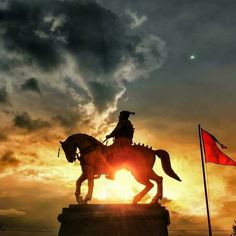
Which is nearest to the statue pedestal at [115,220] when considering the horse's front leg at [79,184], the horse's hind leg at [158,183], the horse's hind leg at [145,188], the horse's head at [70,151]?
the horse's hind leg at [158,183]

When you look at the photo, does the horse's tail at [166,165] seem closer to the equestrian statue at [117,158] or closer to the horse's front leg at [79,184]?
the equestrian statue at [117,158]

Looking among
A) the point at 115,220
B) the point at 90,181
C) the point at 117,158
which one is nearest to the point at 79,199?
the point at 90,181

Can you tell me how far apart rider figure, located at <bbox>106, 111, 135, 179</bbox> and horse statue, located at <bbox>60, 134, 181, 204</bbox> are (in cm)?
15

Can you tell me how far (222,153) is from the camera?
A: 61.9 ft

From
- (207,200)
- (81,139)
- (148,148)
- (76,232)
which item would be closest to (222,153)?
(207,200)

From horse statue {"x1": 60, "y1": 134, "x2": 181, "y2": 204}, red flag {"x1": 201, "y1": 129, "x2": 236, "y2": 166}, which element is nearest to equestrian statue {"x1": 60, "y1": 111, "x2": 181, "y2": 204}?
horse statue {"x1": 60, "y1": 134, "x2": 181, "y2": 204}

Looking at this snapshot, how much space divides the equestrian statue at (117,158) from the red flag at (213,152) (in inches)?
118

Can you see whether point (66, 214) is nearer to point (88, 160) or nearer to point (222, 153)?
point (88, 160)

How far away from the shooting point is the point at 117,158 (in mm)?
16156

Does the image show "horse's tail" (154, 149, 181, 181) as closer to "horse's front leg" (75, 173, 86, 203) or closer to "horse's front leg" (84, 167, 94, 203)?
"horse's front leg" (84, 167, 94, 203)

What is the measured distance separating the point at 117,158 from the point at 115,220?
246cm

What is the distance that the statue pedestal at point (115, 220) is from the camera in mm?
14867

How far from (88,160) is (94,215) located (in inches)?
92.1

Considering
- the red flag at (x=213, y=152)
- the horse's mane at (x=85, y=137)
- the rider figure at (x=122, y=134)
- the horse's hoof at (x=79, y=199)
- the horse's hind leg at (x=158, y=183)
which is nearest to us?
the horse's hind leg at (x=158, y=183)
